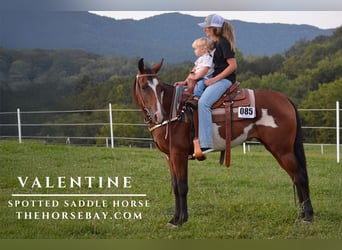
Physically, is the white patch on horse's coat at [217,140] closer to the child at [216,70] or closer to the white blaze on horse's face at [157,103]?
the child at [216,70]

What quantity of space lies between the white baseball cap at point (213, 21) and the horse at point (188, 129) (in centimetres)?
40

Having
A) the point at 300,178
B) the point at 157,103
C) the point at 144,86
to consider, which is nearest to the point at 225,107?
the point at 157,103

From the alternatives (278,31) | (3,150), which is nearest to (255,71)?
(278,31)

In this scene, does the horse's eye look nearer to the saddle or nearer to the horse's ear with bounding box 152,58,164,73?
the horse's ear with bounding box 152,58,164,73

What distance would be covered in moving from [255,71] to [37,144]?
5.44 ft

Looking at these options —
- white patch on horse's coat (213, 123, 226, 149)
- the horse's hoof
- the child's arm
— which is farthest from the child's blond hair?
the horse's hoof

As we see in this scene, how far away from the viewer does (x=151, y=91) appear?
5715 mm

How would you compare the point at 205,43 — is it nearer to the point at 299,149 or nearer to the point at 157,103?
the point at 157,103

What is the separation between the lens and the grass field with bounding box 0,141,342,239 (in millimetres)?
5781

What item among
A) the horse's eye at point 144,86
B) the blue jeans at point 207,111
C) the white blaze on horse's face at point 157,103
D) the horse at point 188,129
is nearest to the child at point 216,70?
the blue jeans at point 207,111

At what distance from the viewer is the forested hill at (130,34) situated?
5918 mm

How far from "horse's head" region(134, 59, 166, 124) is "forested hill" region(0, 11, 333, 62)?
283mm

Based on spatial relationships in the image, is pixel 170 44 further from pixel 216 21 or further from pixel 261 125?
pixel 261 125

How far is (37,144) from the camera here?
249 inches
